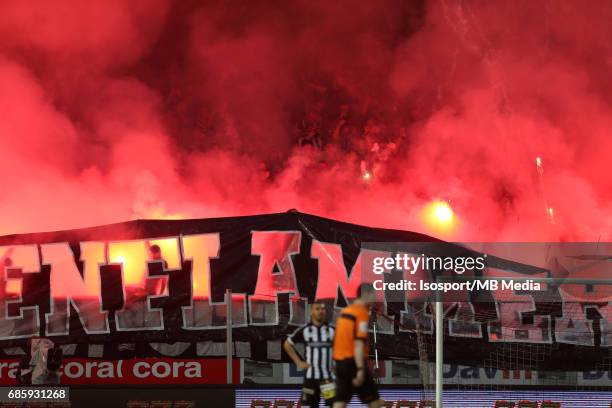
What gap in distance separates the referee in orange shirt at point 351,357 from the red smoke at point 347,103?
933 centimetres

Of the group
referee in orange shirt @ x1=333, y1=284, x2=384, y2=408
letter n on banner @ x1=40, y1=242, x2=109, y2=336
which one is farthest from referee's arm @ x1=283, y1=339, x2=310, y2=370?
letter n on banner @ x1=40, y1=242, x2=109, y2=336

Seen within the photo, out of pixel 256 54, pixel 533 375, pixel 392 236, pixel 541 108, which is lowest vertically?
pixel 533 375

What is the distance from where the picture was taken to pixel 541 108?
67.7 ft

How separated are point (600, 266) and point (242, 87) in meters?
10.1

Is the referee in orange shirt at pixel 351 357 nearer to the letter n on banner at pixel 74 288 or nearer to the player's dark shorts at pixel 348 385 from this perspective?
the player's dark shorts at pixel 348 385

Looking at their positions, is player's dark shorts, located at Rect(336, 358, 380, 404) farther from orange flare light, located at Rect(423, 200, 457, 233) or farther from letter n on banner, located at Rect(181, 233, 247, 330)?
orange flare light, located at Rect(423, 200, 457, 233)

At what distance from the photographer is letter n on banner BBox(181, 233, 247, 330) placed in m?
12.4

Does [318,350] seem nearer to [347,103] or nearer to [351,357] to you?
[351,357]

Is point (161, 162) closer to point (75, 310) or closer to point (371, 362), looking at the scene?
point (75, 310)

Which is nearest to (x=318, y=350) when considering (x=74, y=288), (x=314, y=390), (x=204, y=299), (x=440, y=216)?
(x=314, y=390)

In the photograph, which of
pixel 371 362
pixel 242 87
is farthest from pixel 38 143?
pixel 371 362

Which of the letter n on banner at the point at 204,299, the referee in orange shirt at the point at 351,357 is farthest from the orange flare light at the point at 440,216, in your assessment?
the referee in orange shirt at the point at 351,357

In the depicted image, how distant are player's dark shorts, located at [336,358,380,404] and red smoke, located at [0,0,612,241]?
30.7ft

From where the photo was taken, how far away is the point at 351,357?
9.31 metres
